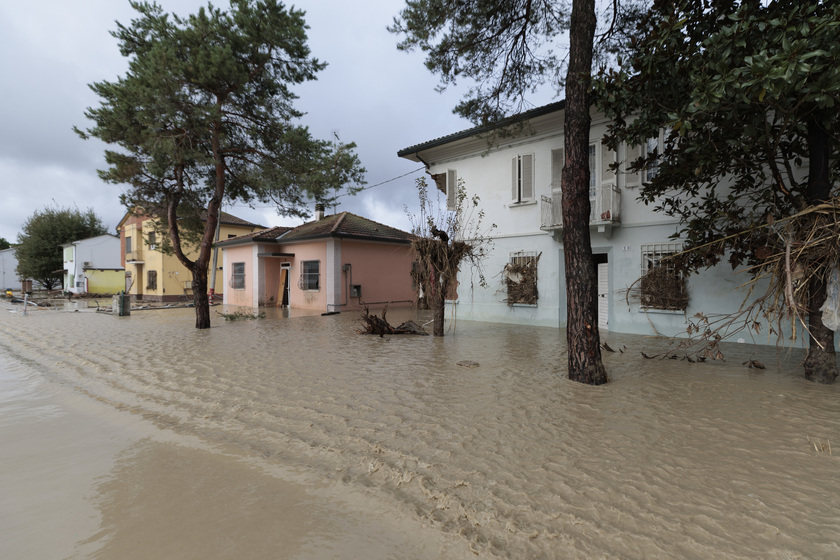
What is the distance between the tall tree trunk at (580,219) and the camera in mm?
5746

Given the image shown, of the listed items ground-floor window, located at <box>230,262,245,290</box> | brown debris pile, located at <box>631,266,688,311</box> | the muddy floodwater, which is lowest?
the muddy floodwater

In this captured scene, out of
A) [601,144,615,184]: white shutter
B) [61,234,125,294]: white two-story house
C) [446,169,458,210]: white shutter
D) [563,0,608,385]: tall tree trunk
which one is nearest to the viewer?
[563,0,608,385]: tall tree trunk

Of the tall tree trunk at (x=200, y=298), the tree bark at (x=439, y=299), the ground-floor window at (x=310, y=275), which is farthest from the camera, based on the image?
the ground-floor window at (x=310, y=275)

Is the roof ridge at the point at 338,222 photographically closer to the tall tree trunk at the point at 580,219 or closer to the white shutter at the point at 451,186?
the white shutter at the point at 451,186

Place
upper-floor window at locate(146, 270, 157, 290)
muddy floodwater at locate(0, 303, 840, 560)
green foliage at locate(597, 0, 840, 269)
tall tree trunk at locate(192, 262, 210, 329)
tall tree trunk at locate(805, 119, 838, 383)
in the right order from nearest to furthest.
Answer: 1. muddy floodwater at locate(0, 303, 840, 560)
2. green foliage at locate(597, 0, 840, 269)
3. tall tree trunk at locate(805, 119, 838, 383)
4. tall tree trunk at locate(192, 262, 210, 329)
5. upper-floor window at locate(146, 270, 157, 290)

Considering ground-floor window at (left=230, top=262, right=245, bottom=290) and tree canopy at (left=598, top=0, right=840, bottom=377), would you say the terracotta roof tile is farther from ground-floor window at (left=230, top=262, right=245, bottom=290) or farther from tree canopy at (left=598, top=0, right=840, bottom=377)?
tree canopy at (left=598, top=0, right=840, bottom=377)

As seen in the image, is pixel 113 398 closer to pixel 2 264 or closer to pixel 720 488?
pixel 720 488

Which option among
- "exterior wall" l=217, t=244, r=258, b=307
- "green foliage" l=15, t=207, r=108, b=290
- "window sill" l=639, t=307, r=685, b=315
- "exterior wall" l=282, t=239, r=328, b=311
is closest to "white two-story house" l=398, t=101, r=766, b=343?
"window sill" l=639, t=307, r=685, b=315

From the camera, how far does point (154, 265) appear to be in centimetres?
2741

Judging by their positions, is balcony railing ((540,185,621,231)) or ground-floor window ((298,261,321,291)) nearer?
balcony railing ((540,185,621,231))

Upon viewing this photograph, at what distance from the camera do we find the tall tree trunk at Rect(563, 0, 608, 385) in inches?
226

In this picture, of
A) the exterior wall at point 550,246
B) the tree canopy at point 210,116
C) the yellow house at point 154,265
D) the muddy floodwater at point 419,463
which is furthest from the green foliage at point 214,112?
the yellow house at point 154,265

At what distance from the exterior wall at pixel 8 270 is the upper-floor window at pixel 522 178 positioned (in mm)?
59283

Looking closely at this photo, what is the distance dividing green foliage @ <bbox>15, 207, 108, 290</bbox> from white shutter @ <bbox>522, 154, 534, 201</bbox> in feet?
148
